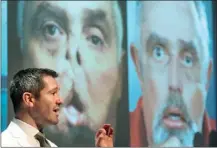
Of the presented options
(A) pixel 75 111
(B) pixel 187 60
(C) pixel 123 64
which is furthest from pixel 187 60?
(A) pixel 75 111

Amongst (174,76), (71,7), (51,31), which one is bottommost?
(174,76)

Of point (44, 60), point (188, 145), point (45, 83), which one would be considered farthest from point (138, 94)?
point (45, 83)

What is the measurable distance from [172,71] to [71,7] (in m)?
0.59

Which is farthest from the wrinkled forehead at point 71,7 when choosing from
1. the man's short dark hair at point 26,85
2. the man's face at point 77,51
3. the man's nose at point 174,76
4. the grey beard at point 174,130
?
the man's short dark hair at point 26,85

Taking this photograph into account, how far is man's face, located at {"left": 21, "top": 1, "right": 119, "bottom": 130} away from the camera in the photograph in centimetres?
217

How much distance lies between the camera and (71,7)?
2219 millimetres

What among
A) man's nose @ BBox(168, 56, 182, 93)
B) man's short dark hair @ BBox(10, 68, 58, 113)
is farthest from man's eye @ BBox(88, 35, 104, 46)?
man's short dark hair @ BBox(10, 68, 58, 113)

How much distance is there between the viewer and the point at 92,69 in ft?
7.22

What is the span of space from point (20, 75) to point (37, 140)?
0.15m

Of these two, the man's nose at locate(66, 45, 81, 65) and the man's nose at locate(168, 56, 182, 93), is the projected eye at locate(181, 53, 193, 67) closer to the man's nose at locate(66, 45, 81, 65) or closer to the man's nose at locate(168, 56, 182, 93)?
the man's nose at locate(168, 56, 182, 93)

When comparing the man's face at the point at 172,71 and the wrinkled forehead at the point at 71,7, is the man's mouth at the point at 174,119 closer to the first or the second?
the man's face at the point at 172,71

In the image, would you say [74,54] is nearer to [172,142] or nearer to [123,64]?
[123,64]

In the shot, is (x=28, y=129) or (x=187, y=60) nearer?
(x=28, y=129)

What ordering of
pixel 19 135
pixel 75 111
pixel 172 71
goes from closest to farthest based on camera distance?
pixel 19 135 → pixel 75 111 → pixel 172 71
